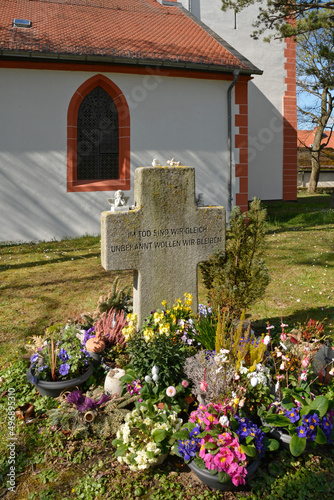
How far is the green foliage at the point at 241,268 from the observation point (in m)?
4.51

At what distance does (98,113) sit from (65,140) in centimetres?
120

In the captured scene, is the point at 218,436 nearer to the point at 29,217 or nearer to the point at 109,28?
the point at 29,217

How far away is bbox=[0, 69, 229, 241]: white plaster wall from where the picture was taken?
10648 millimetres

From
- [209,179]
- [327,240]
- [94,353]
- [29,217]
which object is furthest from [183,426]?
[209,179]

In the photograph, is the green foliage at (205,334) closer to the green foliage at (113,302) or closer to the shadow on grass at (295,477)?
the shadow on grass at (295,477)

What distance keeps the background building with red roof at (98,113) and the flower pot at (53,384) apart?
25.6 feet

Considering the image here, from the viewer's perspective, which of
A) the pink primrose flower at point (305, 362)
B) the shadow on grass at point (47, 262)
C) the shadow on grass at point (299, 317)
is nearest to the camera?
the pink primrose flower at point (305, 362)

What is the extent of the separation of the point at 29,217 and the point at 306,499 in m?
9.60

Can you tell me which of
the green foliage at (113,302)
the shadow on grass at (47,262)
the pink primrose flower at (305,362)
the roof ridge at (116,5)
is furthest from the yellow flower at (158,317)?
the roof ridge at (116,5)

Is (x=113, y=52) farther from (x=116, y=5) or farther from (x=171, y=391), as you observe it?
(x=171, y=391)

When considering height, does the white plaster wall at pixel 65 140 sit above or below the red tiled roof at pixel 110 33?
below

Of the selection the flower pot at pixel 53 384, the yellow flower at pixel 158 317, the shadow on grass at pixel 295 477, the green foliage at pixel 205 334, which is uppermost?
the yellow flower at pixel 158 317

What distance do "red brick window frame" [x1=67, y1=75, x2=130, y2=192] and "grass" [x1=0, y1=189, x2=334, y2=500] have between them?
144cm

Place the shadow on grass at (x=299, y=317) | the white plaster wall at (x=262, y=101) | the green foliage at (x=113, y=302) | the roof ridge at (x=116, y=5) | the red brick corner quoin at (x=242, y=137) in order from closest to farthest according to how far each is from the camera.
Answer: the green foliage at (x=113, y=302) < the shadow on grass at (x=299, y=317) < the red brick corner quoin at (x=242, y=137) < the roof ridge at (x=116, y=5) < the white plaster wall at (x=262, y=101)
